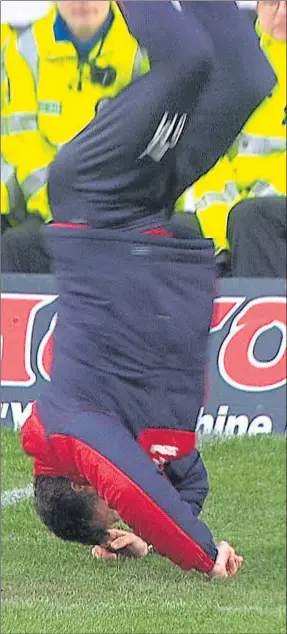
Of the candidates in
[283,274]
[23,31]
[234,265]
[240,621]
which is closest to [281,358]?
[283,274]

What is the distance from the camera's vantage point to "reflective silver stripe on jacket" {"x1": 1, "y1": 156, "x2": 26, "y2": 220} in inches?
84.2

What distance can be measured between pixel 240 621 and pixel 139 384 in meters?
0.32

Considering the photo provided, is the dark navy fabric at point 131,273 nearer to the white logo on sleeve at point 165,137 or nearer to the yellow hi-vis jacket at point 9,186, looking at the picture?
the white logo on sleeve at point 165,137

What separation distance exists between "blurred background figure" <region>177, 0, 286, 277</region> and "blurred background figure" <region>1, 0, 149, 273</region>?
0.74ft

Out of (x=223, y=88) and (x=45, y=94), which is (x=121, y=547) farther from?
(x=45, y=94)

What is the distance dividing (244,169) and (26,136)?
1.18 ft

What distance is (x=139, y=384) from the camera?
142 centimetres

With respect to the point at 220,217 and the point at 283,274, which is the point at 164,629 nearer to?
the point at 220,217

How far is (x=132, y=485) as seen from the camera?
1.43 meters

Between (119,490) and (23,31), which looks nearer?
(119,490)

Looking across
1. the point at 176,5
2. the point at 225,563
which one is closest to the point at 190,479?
the point at 225,563

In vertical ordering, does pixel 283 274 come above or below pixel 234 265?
below

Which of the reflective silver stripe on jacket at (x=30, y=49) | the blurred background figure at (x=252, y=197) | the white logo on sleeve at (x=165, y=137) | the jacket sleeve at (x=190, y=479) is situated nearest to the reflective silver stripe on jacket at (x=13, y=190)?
the reflective silver stripe on jacket at (x=30, y=49)

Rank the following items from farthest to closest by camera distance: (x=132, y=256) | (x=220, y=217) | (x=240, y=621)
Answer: (x=220, y=217) → (x=240, y=621) → (x=132, y=256)
